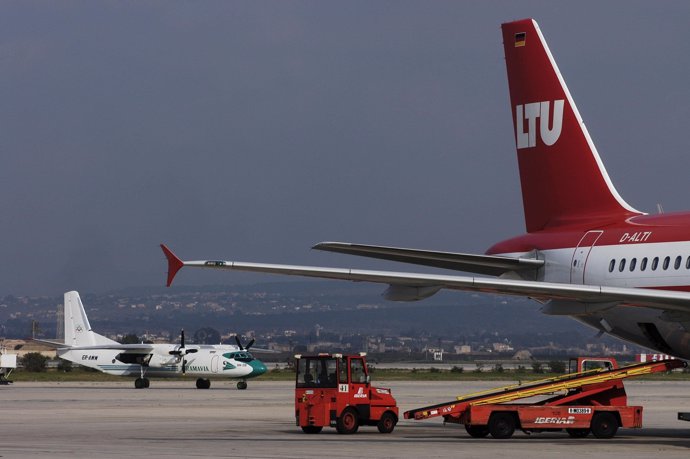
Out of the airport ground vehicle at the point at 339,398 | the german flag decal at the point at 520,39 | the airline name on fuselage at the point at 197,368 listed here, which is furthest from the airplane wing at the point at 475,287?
the airline name on fuselage at the point at 197,368

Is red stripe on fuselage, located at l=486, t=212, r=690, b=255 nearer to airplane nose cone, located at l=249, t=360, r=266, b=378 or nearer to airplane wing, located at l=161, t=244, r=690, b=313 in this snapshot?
airplane wing, located at l=161, t=244, r=690, b=313

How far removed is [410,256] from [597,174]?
619cm

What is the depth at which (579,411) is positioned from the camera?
94.5 ft

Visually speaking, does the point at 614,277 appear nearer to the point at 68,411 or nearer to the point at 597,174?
the point at 597,174

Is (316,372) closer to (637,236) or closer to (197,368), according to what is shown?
(637,236)

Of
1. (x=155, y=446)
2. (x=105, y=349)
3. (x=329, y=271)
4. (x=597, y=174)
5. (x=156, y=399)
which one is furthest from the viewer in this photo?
(x=105, y=349)

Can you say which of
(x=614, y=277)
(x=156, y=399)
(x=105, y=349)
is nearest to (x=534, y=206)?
(x=614, y=277)

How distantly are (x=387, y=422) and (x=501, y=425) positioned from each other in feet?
12.5

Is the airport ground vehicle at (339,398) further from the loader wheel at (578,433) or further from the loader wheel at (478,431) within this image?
the loader wheel at (578,433)

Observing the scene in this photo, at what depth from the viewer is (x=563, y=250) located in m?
29.1

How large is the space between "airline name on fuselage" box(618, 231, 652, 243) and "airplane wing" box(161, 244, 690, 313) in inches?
96.4

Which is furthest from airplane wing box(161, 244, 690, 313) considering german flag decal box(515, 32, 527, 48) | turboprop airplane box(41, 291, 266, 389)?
turboprop airplane box(41, 291, 266, 389)

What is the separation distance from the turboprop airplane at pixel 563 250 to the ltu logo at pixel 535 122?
24 mm

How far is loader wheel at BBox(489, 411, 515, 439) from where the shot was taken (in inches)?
1133
